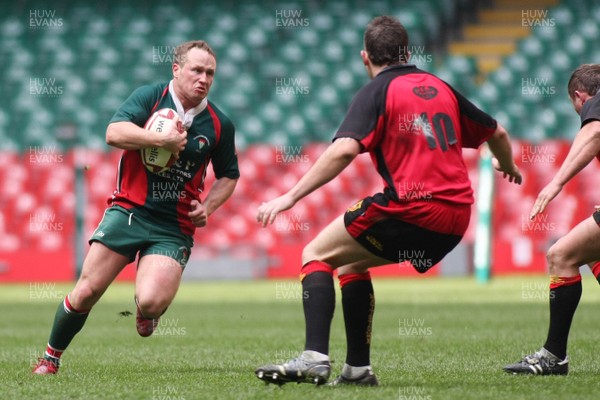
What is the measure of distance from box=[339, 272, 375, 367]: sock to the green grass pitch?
224mm

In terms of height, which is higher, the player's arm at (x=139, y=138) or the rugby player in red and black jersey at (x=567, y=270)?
the player's arm at (x=139, y=138)

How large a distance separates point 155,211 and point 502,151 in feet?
7.29

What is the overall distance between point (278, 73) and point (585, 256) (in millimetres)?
16806

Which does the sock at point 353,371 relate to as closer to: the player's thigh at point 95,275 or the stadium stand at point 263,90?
the player's thigh at point 95,275

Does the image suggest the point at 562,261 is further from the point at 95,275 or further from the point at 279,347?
the point at 95,275

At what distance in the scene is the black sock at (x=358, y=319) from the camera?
577cm

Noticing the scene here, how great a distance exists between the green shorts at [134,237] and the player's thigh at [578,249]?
2.30 meters

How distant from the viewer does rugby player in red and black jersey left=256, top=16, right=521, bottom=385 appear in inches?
209

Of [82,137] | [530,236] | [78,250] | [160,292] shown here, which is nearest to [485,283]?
[530,236]

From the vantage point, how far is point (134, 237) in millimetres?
6738

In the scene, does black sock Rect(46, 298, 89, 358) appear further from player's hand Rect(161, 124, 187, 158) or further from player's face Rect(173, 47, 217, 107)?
player's face Rect(173, 47, 217, 107)

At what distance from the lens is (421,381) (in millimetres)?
5996

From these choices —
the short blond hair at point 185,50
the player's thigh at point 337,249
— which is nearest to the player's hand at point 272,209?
the player's thigh at point 337,249

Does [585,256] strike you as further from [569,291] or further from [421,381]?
[421,381]
